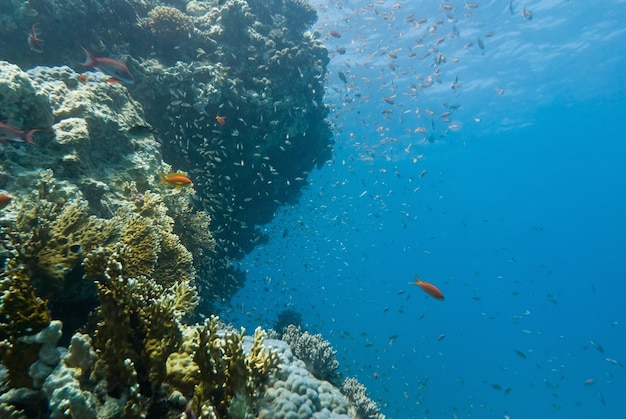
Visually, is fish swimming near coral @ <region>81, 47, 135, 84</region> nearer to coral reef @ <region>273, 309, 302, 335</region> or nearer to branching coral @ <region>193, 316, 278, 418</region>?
branching coral @ <region>193, 316, 278, 418</region>

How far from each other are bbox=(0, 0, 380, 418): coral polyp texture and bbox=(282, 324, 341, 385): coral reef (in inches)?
1.4

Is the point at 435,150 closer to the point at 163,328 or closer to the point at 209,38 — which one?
the point at 209,38

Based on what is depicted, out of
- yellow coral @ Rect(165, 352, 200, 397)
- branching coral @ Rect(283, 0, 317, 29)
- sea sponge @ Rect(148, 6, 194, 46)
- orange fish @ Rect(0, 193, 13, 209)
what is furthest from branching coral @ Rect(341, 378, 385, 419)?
branching coral @ Rect(283, 0, 317, 29)

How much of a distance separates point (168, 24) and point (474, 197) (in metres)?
68.0

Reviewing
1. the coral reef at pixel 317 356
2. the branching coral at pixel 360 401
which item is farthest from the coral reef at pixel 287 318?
the branching coral at pixel 360 401

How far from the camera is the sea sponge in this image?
9445 millimetres

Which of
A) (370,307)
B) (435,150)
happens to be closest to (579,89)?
(435,150)

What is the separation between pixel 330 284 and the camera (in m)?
137

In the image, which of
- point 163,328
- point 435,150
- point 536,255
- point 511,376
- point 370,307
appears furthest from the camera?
point 370,307

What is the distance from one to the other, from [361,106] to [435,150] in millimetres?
17823

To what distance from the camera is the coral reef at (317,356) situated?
22.2 feet

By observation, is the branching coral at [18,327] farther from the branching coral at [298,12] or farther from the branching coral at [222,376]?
the branching coral at [298,12]

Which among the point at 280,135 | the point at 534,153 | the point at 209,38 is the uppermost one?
the point at 209,38

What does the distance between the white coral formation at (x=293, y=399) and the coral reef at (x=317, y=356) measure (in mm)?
2312
